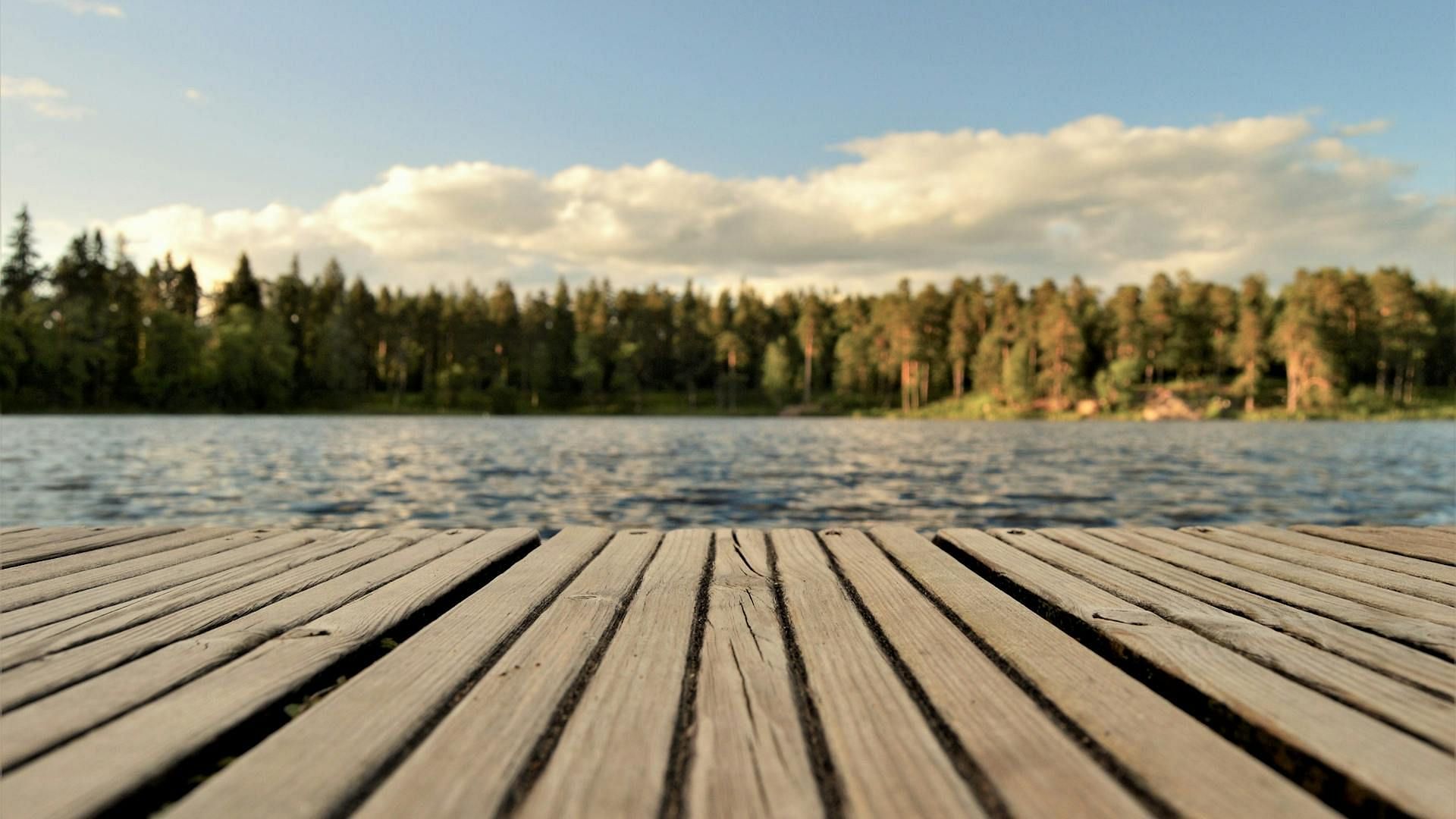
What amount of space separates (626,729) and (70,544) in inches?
148

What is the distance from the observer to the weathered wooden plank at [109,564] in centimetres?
276

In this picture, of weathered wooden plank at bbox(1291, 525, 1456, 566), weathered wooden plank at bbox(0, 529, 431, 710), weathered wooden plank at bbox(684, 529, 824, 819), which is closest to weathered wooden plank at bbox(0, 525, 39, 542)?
weathered wooden plank at bbox(0, 529, 431, 710)

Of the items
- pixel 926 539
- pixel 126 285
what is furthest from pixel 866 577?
pixel 126 285

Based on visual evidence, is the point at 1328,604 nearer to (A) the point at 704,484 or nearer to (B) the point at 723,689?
(B) the point at 723,689

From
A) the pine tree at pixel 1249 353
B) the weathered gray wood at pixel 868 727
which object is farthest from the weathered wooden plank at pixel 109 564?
the pine tree at pixel 1249 353

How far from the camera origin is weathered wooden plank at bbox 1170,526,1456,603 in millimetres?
2833

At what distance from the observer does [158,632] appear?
2.21 metres

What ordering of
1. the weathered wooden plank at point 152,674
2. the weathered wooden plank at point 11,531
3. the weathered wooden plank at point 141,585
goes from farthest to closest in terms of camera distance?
the weathered wooden plank at point 11,531, the weathered wooden plank at point 141,585, the weathered wooden plank at point 152,674

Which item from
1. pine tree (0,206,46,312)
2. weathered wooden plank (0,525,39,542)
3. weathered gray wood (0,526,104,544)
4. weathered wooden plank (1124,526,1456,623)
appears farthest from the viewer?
pine tree (0,206,46,312)

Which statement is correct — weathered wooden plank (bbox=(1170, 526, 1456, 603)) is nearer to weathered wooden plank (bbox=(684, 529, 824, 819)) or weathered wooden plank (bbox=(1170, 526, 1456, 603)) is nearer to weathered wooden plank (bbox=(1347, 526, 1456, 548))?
weathered wooden plank (bbox=(1347, 526, 1456, 548))

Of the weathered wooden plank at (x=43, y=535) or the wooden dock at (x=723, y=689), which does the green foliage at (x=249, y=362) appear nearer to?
the weathered wooden plank at (x=43, y=535)

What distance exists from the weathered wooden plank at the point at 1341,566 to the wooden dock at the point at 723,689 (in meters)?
0.04

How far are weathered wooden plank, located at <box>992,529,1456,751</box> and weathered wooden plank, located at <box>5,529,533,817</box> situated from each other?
2451 mm

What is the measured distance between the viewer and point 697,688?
1805 millimetres
